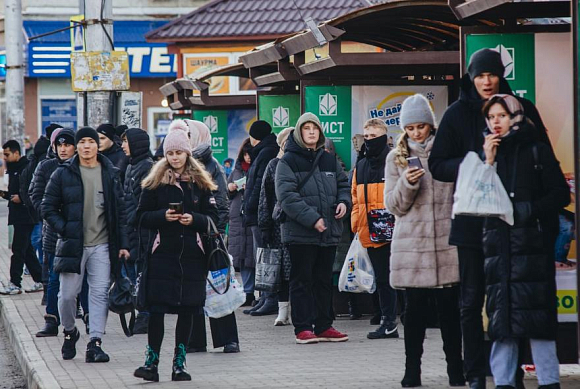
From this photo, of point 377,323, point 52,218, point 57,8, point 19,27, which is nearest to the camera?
point 52,218

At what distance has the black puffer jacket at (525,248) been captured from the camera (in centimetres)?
649

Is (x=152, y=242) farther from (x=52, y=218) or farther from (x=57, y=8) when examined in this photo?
(x=57, y=8)

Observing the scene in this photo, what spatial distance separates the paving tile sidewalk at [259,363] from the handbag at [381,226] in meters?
0.86

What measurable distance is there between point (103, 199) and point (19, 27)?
14.8m

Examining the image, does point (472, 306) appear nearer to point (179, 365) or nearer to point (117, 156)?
point (179, 365)

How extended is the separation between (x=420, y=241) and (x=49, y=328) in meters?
4.73

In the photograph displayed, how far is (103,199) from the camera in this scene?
9578mm

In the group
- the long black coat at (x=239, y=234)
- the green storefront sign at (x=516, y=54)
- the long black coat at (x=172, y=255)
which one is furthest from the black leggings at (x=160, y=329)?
the long black coat at (x=239, y=234)

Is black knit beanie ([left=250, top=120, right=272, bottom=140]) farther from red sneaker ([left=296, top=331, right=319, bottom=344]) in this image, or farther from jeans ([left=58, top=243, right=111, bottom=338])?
jeans ([left=58, top=243, right=111, bottom=338])

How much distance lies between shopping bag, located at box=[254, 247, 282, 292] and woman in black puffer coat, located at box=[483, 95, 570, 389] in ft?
15.3

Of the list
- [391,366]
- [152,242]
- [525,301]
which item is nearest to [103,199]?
[152,242]

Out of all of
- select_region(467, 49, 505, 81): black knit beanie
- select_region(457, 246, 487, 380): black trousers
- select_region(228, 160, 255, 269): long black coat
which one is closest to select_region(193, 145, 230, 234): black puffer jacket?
select_region(457, 246, 487, 380): black trousers

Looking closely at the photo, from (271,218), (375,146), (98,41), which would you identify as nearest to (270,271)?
(271,218)

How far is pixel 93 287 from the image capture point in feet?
31.4
